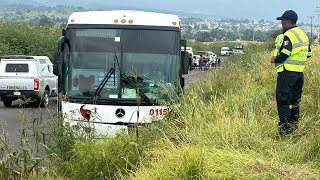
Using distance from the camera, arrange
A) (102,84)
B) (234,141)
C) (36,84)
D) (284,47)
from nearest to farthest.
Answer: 1. (234,141)
2. (284,47)
3. (102,84)
4. (36,84)

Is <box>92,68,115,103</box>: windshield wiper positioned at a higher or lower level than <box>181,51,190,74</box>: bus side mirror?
lower

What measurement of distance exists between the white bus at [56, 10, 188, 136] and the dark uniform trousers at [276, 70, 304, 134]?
6.53 feet

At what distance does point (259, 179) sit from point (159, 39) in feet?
17.7

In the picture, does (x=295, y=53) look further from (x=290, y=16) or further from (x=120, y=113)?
(x=120, y=113)

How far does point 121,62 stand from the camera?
9.82m

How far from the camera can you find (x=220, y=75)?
482 inches

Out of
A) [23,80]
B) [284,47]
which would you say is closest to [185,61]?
[284,47]

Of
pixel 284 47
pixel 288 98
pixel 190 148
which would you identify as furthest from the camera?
pixel 284 47

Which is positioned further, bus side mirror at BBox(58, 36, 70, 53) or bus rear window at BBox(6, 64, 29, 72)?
bus rear window at BBox(6, 64, 29, 72)

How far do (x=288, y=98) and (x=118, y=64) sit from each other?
327 centimetres

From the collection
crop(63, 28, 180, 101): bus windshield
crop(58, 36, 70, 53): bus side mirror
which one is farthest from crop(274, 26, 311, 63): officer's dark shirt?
crop(58, 36, 70, 53): bus side mirror

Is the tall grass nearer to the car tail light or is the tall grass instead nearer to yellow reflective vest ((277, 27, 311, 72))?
yellow reflective vest ((277, 27, 311, 72))

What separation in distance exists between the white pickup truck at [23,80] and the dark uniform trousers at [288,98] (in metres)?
14.5

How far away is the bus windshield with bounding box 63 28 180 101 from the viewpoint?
9.68 metres
